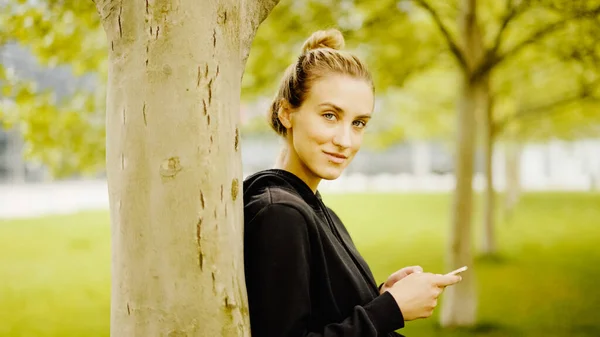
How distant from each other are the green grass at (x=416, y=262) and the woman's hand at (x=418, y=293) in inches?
241

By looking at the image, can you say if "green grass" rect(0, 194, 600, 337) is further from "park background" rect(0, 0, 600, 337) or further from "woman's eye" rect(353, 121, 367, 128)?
"woman's eye" rect(353, 121, 367, 128)

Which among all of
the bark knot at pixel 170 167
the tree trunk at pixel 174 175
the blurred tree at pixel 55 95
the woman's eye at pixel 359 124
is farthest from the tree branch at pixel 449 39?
the bark knot at pixel 170 167

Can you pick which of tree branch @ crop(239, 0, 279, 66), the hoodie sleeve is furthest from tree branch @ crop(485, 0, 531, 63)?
the hoodie sleeve

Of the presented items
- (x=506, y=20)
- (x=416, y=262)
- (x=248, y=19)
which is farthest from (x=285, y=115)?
(x=416, y=262)

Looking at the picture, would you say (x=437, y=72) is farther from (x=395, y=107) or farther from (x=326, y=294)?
(x=326, y=294)

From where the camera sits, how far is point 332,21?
670 centimetres

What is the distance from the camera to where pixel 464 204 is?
24.1 feet

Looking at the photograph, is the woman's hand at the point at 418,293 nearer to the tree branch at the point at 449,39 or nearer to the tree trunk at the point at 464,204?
the tree branch at the point at 449,39

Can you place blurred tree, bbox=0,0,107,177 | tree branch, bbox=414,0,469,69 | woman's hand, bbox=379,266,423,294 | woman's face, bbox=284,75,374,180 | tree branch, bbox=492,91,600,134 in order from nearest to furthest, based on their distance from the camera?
woman's face, bbox=284,75,374,180 → woman's hand, bbox=379,266,423,294 → blurred tree, bbox=0,0,107,177 → tree branch, bbox=414,0,469,69 → tree branch, bbox=492,91,600,134

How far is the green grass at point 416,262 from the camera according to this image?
8.04m

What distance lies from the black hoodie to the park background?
3.19ft

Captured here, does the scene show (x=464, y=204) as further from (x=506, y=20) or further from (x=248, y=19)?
(x=248, y=19)

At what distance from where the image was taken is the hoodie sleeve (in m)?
1.57

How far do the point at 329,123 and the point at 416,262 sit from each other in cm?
1107
